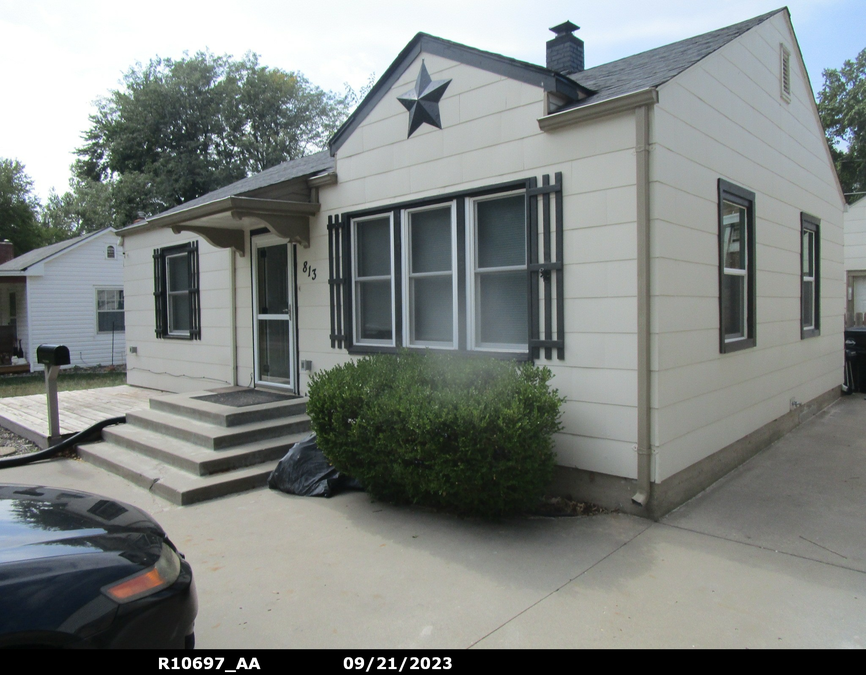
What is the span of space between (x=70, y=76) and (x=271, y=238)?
4.55m

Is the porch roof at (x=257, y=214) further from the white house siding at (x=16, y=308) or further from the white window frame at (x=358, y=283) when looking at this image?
the white house siding at (x=16, y=308)

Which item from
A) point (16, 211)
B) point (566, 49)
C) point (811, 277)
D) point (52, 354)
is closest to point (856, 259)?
point (811, 277)

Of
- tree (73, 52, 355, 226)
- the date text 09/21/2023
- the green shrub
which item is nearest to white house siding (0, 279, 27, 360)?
tree (73, 52, 355, 226)

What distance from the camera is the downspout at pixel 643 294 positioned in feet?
14.2

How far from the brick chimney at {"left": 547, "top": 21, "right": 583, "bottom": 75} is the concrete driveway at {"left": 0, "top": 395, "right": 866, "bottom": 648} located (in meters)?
5.23

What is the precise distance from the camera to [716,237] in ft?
17.2

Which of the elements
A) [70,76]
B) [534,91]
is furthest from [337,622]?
[70,76]

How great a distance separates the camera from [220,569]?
3.71 metres

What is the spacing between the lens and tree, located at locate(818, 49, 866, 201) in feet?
75.3

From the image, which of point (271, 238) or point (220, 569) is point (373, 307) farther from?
point (220, 569)

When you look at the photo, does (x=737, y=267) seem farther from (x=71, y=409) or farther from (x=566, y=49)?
(x=71, y=409)

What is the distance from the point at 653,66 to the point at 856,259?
12544 millimetres

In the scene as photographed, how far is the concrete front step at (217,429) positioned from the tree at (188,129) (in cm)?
2184

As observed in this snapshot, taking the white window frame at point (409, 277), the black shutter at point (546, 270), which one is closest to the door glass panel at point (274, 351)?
the white window frame at point (409, 277)
